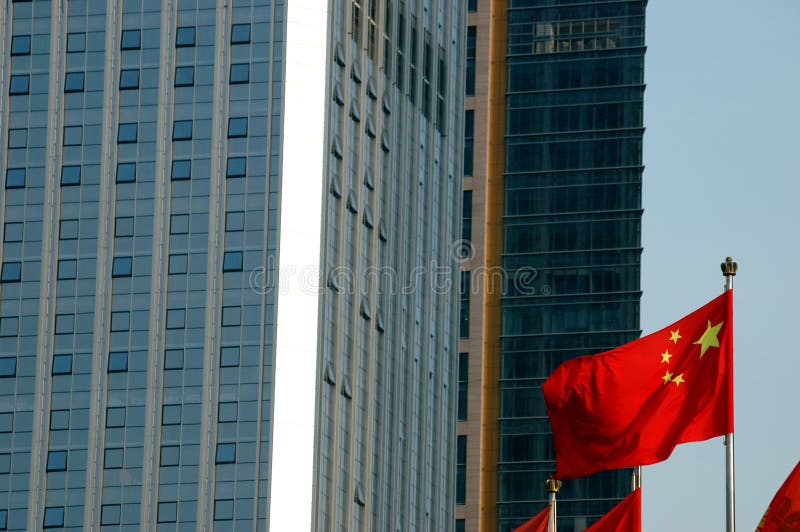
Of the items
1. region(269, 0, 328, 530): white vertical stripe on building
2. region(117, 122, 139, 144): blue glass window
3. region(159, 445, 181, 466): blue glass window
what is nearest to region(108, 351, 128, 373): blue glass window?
region(159, 445, 181, 466): blue glass window

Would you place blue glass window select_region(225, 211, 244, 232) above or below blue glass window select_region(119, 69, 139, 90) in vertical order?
below

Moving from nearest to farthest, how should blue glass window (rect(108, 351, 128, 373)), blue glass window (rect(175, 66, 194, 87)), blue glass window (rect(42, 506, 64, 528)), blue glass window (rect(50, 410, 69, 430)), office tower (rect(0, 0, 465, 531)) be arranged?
1. blue glass window (rect(42, 506, 64, 528))
2. office tower (rect(0, 0, 465, 531))
3. blue glass window (rect(50, 410, 69, 430))
4. blue glass window (rect(108, 351, 128, 373))
5. blue glass window (rect(175, 66, 194, 87))

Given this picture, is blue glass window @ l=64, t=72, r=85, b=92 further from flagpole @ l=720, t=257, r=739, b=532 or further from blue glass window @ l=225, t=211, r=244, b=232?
flagpole @ l=720, t=257, r=739, b=532

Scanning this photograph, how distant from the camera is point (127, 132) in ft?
502

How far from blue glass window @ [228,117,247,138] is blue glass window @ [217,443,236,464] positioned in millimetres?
22424

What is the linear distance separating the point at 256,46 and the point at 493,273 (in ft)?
164

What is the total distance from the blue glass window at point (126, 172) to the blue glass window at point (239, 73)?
9.58 metres

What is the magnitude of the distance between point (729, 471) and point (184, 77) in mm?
97464

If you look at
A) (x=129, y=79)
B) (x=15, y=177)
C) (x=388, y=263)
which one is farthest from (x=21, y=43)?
(x=388, y=263)

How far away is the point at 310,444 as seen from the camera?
483 feet

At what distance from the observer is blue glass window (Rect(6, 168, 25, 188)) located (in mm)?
154000

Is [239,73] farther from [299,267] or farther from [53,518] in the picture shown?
[53,518]

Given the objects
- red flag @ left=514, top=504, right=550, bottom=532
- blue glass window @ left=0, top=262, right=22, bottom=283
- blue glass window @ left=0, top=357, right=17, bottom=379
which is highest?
blue glass window @ left=0, top=262, right=22, bottom=283

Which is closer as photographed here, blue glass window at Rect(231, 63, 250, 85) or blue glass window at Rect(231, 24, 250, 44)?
blue glass window at Rect(231, 63, 250, 85)
